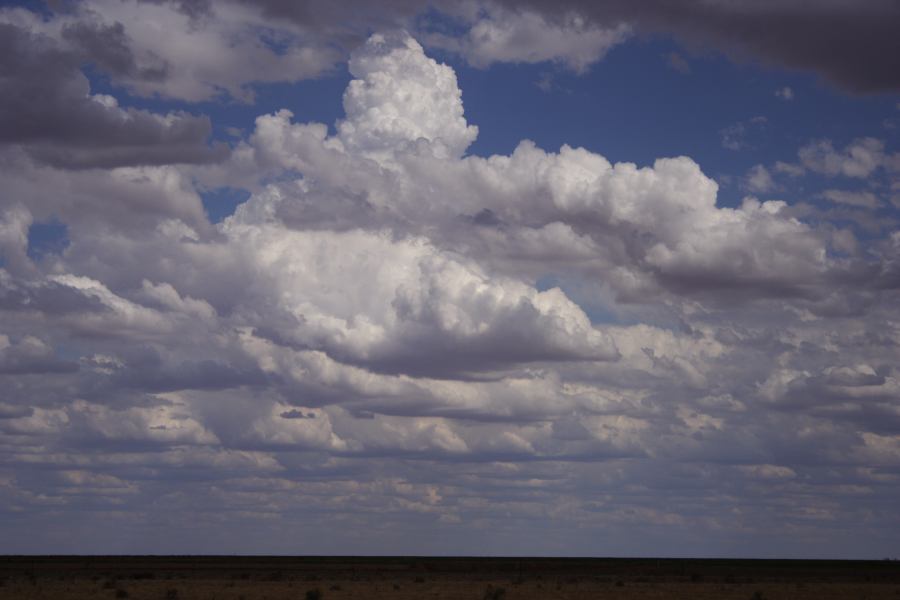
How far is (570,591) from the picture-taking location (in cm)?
7969

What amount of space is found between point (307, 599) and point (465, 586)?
69.1 ft

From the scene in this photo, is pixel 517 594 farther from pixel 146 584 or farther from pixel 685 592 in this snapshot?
pixel 146 584

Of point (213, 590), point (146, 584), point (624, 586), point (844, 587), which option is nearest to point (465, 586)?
point (624, 586)

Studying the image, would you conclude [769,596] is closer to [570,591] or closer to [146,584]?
[570,591]

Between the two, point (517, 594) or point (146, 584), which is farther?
point (146, 584)

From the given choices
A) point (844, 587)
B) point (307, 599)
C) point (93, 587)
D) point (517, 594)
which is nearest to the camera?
point (307, 599)

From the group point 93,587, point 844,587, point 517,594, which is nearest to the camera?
point 517,594

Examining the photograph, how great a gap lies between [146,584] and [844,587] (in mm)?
55999

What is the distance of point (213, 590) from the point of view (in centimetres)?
7850

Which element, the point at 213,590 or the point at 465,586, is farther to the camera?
the point at 465,586

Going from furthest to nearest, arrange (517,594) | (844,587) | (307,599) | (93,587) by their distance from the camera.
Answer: (844,587), (93,587), (517,594), (307,599)

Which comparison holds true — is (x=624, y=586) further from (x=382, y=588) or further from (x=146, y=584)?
(x=146, y=584)

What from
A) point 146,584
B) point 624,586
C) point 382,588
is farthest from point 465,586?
point 146,584

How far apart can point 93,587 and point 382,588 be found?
2171cm
